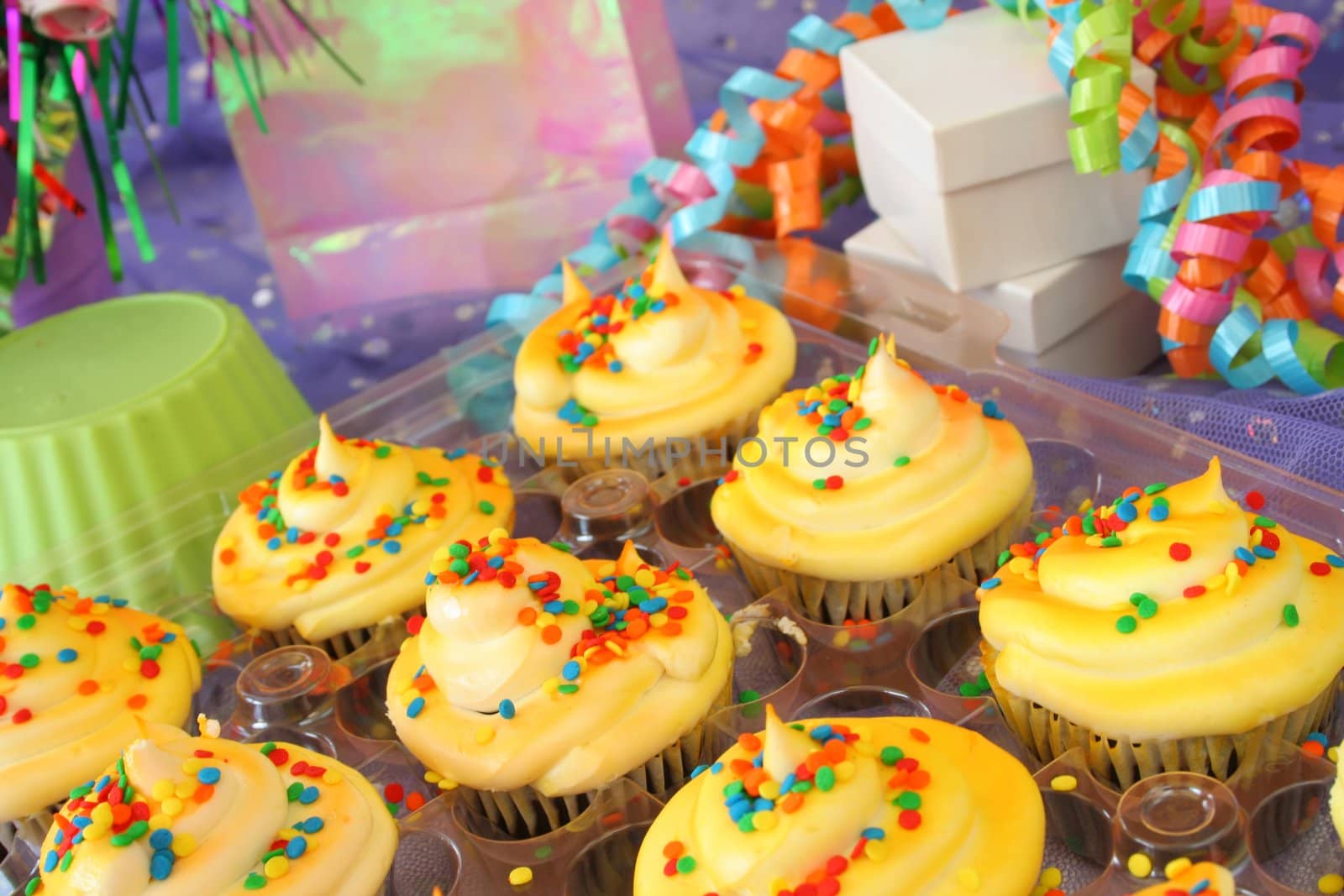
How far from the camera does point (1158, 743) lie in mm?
1709

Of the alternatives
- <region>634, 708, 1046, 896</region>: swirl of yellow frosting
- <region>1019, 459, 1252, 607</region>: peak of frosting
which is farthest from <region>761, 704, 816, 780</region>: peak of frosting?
<region>1019, 459, 1252, 607</region>: peak of frosting

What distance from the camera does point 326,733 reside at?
2102mm

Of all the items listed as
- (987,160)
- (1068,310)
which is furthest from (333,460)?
(1068,310)

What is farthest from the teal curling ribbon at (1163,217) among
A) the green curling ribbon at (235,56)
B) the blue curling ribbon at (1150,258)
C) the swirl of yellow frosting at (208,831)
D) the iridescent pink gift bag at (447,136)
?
the green curling ribbon at (235,56)

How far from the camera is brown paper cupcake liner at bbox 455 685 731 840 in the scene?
6.20ft

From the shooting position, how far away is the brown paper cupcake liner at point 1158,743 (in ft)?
5.58

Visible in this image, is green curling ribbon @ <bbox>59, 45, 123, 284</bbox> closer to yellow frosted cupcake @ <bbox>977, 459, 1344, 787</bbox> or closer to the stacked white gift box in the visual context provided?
the stacked white gift box

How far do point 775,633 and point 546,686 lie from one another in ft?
1.33

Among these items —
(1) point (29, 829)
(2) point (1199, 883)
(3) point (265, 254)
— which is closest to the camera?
(2) point (1199, 883)

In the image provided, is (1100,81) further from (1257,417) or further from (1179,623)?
(1179,623)

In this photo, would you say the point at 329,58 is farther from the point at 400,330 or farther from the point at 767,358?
the point at 767,358

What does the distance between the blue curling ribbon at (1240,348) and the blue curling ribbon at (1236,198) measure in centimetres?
18

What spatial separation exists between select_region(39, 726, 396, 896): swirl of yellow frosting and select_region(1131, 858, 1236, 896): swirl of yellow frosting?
90 centimetres

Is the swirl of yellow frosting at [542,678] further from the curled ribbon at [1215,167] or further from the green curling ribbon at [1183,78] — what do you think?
the green curling ribbon at [1183,78]
